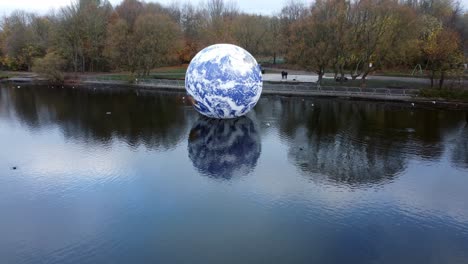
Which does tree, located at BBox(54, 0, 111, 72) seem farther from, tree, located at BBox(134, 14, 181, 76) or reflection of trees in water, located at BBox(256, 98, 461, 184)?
reflection of trees in water, located at BBox(256, 98, 461, 184)

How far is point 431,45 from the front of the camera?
117 feet

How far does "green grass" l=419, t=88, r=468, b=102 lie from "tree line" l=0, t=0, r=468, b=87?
2613 mm

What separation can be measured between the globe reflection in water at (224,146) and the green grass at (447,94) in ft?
56.1

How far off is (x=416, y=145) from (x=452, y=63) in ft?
58.0

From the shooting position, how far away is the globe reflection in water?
695 inches

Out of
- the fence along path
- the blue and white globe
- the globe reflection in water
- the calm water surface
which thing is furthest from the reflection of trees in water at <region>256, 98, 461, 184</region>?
the blue and white globe

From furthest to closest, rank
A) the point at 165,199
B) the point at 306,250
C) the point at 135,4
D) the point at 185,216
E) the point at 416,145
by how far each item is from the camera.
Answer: the point at 135,4, the point at 416,145, the point at 165,199, the point at 185,216, the point at 306,250

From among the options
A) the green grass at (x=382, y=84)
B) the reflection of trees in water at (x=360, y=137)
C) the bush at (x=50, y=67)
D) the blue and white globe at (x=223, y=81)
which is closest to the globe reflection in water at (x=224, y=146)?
the blue and white globe at (x=223, y=81)

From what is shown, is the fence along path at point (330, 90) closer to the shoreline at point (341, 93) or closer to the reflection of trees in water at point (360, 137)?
the shoreline at point (341, 93)

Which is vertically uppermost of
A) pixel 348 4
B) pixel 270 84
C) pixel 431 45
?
pixel 348 4

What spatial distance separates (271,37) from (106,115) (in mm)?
41238

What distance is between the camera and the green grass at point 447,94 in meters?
32.1

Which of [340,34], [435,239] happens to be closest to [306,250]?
[435,239]

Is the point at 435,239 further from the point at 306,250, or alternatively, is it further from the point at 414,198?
the point at 306,250
